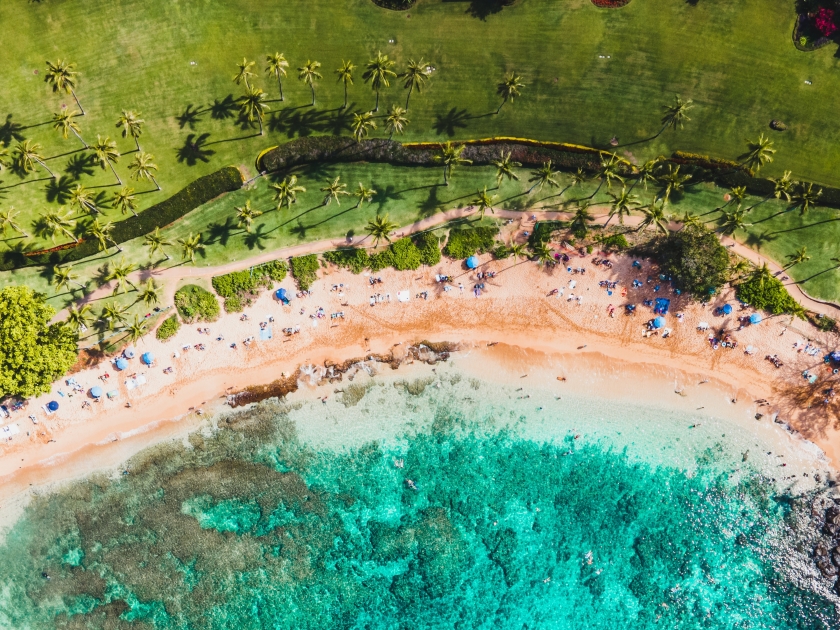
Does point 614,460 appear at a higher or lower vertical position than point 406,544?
higher

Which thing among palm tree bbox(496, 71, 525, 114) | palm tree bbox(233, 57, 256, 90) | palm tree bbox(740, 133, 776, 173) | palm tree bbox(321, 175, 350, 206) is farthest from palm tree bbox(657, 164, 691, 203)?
palm tree bbox(233, 57, 256, 90)

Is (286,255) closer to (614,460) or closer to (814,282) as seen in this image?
(614,460)

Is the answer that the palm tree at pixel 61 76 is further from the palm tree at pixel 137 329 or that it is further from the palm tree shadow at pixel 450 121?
the palm tree shadow at pixel 450 121

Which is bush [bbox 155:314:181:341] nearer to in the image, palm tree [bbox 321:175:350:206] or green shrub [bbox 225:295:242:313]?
green shrub [bbox 225:295:242:313]

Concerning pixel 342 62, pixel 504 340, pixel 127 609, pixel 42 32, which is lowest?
pixel 127 609

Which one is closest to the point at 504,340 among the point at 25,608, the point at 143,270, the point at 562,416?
the point at 562,416

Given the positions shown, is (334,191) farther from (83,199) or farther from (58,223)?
(58,223)

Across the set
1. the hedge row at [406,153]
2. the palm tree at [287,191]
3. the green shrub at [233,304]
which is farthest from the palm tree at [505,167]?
the green shrub at [233,304]
